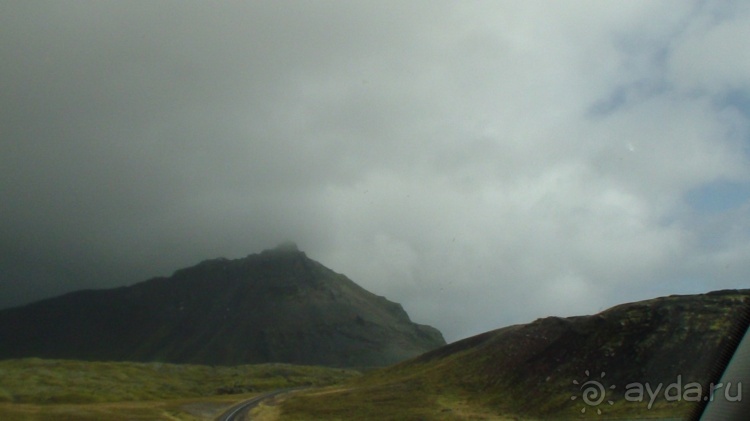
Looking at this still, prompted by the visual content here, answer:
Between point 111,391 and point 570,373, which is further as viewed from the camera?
point 111,391

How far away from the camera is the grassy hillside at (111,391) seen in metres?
89.1

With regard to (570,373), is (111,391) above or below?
above

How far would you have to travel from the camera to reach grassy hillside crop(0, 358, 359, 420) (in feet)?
292

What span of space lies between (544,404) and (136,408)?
57.0 metres

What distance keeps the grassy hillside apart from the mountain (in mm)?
18794

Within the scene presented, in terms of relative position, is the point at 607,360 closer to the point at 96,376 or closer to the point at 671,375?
the point at 671,375

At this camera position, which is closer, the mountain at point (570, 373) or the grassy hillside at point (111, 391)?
the mountain at point (570, 373)

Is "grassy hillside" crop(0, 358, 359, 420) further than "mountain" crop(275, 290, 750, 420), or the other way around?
"grassy hillside" crop(0, 358, 359, 420)

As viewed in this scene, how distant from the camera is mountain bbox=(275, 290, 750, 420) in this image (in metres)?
60.2

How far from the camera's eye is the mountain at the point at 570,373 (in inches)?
2370

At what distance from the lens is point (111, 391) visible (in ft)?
445

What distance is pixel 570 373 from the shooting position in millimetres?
80312

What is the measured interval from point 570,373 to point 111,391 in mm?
93360

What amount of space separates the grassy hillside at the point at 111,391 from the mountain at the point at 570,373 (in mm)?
18794
